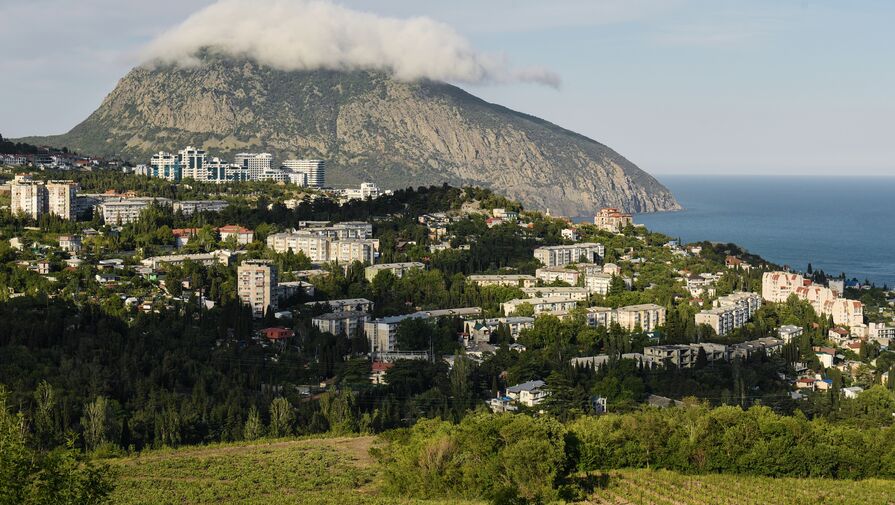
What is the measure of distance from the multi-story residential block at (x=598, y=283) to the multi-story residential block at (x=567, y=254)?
12.4 feet

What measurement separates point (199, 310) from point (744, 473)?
68.1ft

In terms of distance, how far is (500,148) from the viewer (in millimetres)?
132125

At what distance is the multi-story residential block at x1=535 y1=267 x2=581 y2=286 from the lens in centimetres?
4875

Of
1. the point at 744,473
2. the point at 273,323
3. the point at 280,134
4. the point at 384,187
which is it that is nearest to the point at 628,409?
the point at 744,473

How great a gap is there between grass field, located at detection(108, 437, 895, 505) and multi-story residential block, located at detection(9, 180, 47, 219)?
93.7 feet

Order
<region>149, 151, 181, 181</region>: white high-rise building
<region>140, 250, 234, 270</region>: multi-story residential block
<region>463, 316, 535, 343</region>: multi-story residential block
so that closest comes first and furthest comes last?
<region>463, 316, 535, 343</region>: multi-story residential block < <region>140, 250, 234, 270</region>: multi-story residential block < <region>149, 151, 181, 181</region>: white high-rise building

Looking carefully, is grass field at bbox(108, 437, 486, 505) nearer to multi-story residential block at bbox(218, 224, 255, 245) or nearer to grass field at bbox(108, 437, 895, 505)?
grass field at bbox(108, 437, 895, 505)

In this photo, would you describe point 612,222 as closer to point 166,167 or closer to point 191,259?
point 191,259

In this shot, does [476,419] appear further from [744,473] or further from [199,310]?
[199,310]

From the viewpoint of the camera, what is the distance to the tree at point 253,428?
28.4 meters

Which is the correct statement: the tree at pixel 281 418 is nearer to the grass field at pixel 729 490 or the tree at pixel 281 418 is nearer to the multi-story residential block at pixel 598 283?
the grass field at pixel 729 490

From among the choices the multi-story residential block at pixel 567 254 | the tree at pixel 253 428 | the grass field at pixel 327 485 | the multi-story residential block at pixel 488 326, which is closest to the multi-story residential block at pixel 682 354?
the multi-story residential block at pixel 488 326

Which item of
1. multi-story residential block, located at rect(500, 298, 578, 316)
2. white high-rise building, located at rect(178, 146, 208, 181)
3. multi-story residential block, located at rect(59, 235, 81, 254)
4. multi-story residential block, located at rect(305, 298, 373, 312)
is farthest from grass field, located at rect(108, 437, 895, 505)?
white high-rise building, located at rect(178, 146, 208, 181)

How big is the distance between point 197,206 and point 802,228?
211ft
